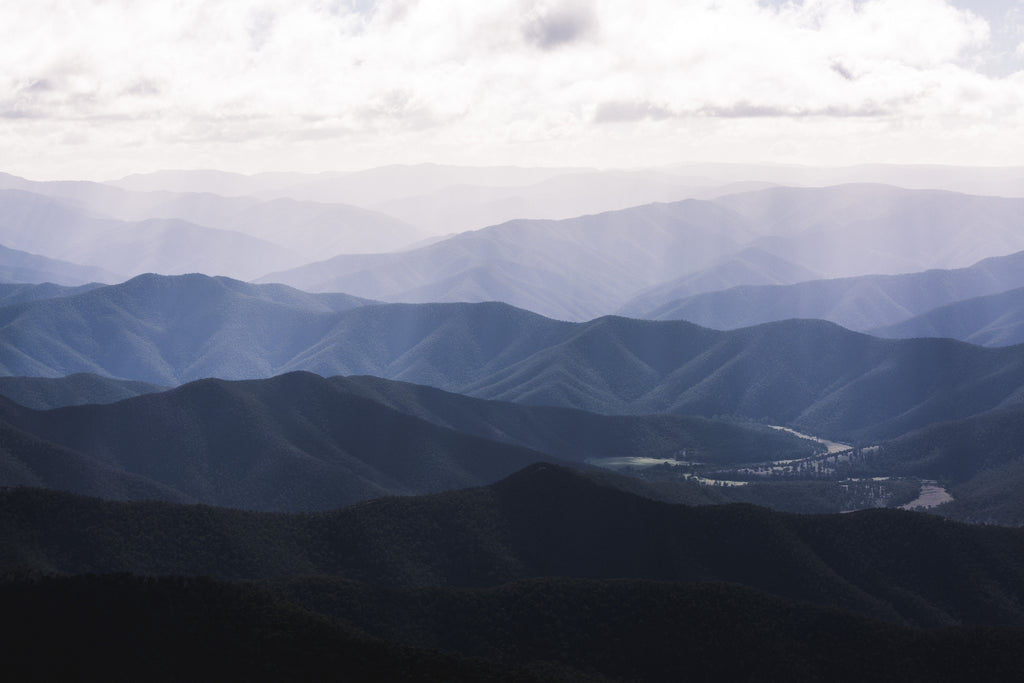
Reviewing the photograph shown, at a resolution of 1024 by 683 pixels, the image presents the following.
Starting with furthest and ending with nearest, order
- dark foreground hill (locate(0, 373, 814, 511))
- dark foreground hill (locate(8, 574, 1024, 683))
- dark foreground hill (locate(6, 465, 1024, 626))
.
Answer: dark foreground hill (locate(0, 373, 814, 511)) → dark foreground hill (locate(6, 465, 1024, 626)) → dark foreground hill (locate(8, 574, 1024, 683))

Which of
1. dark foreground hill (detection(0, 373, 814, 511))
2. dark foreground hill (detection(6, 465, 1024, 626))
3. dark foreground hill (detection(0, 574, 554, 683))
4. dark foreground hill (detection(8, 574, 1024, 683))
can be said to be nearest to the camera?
dark foreground hill (detection(0, 574, 554, 683))

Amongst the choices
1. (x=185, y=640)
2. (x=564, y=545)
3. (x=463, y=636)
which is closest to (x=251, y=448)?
(x=564, y=545)

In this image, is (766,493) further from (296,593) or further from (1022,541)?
(296,593)

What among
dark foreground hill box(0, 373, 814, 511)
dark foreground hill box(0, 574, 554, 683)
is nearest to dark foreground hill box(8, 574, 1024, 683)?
dark foreground hill box(0, 574, 554, 683)

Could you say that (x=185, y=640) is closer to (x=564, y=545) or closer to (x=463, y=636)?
(x=463, y=636)

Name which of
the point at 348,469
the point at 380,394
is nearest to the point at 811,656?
the point at 348,469

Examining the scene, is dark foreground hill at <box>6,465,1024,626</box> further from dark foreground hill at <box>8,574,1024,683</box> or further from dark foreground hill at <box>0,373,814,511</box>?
dark foreground hill at <box>0,373,814,511</box>
